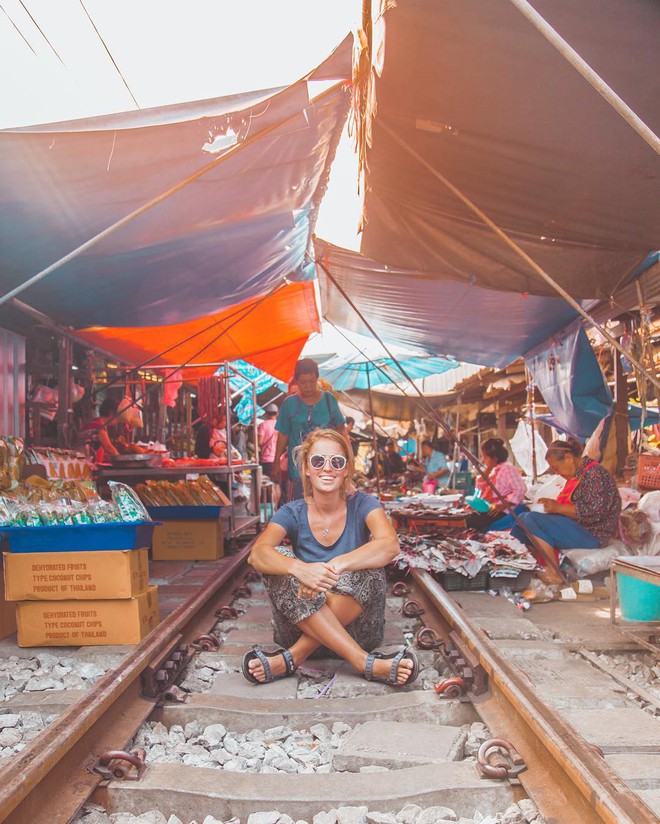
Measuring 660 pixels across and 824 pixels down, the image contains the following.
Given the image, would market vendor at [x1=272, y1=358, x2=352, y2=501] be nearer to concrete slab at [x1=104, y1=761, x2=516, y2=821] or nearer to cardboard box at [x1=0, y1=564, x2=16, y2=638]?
cardboard box at [x1=0, y1=564, x2=16, y2=638]

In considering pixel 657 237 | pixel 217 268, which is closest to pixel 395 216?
pixel 657 237

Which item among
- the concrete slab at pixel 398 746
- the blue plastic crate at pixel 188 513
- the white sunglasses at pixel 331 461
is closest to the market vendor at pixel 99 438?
the blue plastic crate at pixel 188 513

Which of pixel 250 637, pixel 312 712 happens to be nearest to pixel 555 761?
pixel 312 712

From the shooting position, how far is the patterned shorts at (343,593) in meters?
3.60

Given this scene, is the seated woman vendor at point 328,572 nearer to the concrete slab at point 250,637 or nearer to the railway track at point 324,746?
the railway track at point 324,746

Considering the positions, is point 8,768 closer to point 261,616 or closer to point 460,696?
point 460,696

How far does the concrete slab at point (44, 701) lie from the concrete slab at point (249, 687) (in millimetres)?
684

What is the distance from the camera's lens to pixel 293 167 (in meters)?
5.08

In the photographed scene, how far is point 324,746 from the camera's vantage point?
2.92 meters

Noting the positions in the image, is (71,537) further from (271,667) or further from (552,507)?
(552,507)

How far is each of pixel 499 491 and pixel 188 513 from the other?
12.2 feet

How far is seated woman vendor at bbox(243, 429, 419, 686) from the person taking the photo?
11.6 ft

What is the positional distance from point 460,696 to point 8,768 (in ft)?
6.57

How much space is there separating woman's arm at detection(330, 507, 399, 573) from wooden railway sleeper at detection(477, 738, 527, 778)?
115 centimetres
